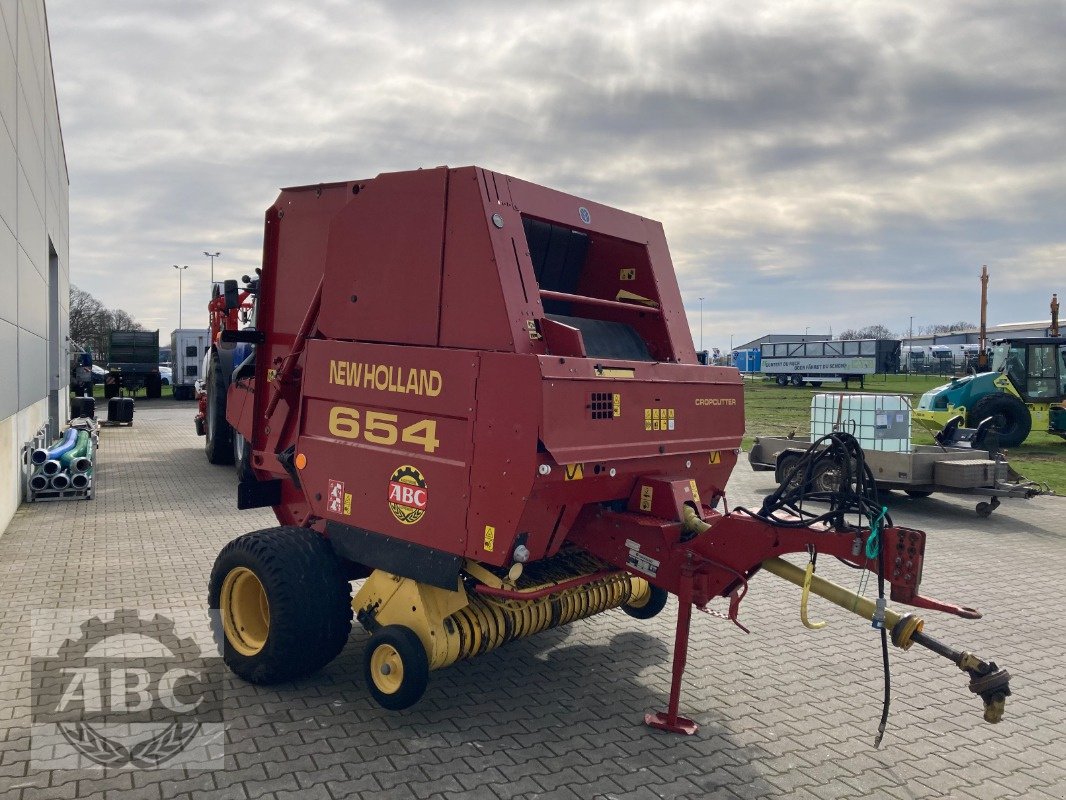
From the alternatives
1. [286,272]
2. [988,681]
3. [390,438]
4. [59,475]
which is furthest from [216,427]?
[988,681]

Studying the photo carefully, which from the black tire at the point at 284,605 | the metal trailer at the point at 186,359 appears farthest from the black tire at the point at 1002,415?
the metal trailer at the point at 186,359

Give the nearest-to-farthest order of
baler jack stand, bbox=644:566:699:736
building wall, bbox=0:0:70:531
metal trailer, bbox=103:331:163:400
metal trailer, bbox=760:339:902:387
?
baler jack stand, bbox=644:566:699:736
building wall, bbox=0:0:70:531
metal trailer, bbox=103:331:163:400
metal trailer, bbox=760:339:902:387

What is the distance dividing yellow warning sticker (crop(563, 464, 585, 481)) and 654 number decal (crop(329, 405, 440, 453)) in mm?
721

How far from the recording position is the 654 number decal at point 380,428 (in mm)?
4328

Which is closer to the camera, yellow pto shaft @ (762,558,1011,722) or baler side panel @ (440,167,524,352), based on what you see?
yellow pto shaft @ (762,558,1011,722)

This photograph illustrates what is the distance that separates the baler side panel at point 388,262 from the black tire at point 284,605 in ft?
4.31

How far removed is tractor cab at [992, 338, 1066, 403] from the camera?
18.9m

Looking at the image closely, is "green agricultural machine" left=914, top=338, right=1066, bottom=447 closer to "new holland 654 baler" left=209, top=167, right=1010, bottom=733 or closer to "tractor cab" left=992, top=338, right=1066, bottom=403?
"tractor cab" left=992, top=338, right=1066, bottom=403

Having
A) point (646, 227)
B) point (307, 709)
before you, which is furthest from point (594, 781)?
point (646, 227)

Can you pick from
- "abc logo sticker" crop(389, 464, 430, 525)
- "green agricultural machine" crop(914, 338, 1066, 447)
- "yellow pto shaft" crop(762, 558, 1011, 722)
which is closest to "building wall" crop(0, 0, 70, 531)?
"abc logo sticker" crop(389, 464, 430, 525)

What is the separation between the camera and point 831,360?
48906mm

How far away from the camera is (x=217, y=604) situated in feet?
16.6

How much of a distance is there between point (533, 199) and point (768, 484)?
33.2ft

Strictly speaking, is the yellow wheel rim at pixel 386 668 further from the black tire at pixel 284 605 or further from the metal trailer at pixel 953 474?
the metal trailer at pixel 953 474
